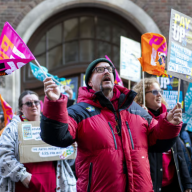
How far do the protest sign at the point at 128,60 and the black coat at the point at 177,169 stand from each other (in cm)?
150

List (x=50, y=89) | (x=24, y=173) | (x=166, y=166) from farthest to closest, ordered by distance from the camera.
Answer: (x=166, y=166)
(x=24, y=173)
(x=50, y=89)

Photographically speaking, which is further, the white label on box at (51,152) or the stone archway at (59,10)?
the stone archway at (59,10)

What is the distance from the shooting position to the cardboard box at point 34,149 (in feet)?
10.8

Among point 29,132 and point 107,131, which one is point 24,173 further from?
point 107,131

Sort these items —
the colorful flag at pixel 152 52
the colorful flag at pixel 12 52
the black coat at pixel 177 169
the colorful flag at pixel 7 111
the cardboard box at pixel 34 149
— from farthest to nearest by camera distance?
the colorful flag at pixel 7 111
the colorful flag at pixel 152 52
the cardboard box at pixel 34 149
the black coat at pixel 177 169
the colorful flag at pixel 12 52

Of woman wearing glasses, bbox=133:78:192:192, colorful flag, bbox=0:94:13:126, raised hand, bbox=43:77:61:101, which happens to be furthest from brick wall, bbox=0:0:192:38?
raised hand, bbox=43:77:61:101

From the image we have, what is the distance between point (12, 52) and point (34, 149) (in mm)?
1150

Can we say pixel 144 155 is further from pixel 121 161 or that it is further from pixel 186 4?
pixel 186 4

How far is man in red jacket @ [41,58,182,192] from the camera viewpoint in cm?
216

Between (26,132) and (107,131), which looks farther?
(26,132)

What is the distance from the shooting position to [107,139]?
2336mm

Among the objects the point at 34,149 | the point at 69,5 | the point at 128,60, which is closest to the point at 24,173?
the point at 34,149

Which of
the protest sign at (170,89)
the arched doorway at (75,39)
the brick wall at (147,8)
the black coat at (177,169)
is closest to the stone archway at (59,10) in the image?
the brick wall at (147,8)

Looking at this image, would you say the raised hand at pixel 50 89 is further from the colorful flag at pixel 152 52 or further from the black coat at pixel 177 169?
→ the colorful flag at pixel 152 52
